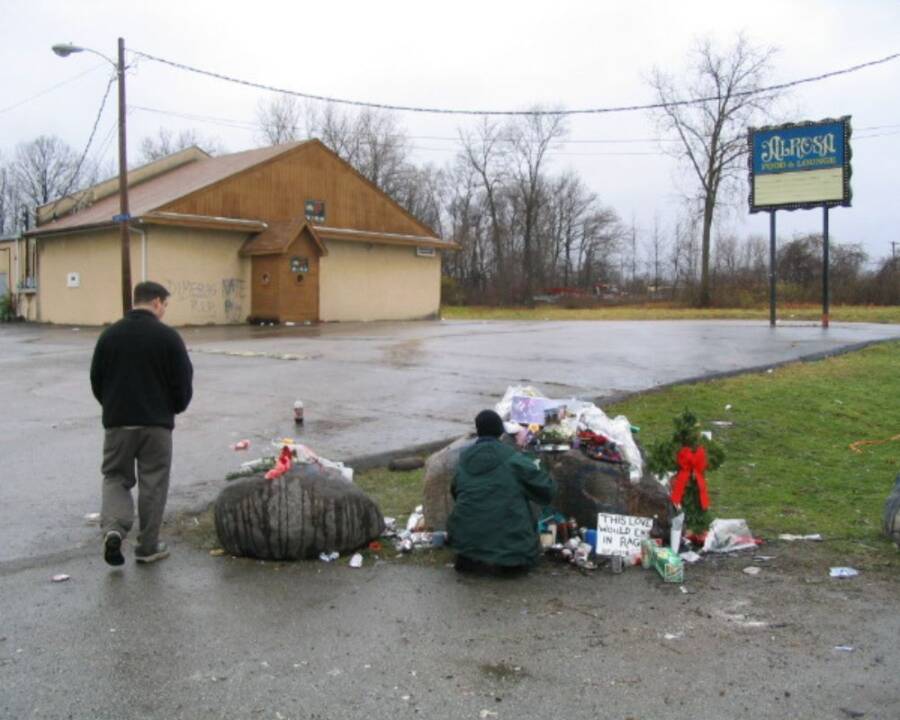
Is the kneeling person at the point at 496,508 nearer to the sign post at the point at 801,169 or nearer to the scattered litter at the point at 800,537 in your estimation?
the scattered litter at the point at 800,537

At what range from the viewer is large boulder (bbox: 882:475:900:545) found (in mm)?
5949

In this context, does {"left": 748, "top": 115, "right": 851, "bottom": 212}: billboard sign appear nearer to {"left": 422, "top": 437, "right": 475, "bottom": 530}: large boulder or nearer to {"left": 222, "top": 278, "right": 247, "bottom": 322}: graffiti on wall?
{"left": 222, "top": 278, "right": 247, "bottom": 322}: graffiti on wall

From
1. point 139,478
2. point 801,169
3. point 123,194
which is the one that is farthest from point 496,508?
point 801,169

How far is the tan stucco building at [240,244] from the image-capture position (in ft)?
97.8

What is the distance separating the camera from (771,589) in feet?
17.2

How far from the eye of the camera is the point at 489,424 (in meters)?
5.80

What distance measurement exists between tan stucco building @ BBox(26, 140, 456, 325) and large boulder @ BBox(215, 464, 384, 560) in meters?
23.9

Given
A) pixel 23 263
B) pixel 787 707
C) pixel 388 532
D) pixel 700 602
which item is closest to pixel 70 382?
pixel 388 532

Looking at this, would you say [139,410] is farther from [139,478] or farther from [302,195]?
[302,195]

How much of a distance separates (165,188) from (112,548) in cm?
3005

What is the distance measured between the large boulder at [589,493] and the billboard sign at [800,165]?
22588 mm

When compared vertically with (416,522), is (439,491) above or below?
above

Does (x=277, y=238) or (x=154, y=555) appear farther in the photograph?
(x=277, y=238)

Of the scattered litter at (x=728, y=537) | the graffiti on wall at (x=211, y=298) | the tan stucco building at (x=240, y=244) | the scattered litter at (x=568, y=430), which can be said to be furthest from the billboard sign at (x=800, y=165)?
the scattered litter at (x=728, y=537)
